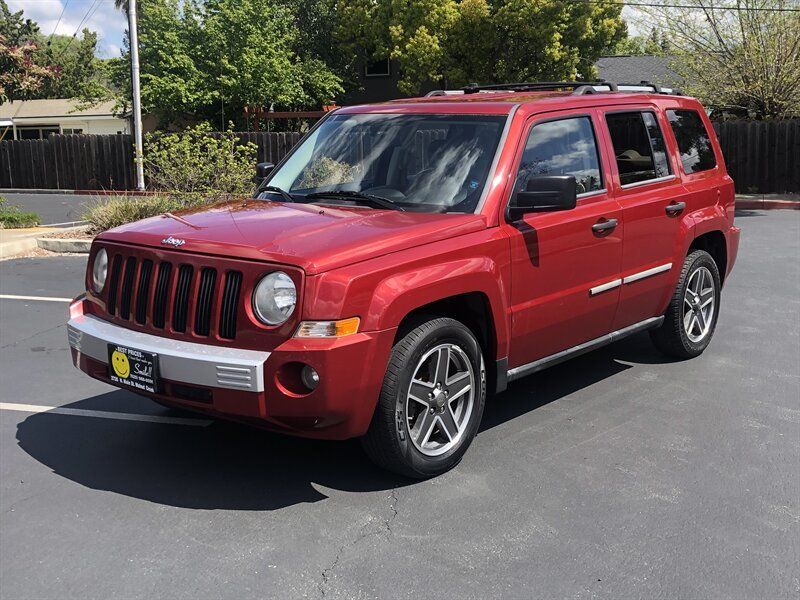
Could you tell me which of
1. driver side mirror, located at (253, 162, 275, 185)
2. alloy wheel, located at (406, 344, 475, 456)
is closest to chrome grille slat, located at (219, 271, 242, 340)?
alloy wheel, located at (406, 344, 475, 456)

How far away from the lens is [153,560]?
3594 mm

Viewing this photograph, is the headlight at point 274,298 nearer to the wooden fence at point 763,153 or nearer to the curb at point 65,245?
the curb at point 65,245

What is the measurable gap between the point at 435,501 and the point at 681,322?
3096 mm

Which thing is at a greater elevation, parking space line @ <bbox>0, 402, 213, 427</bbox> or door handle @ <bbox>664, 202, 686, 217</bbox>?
door handle @ <bbox>664, 202, 686, 217</bbox>

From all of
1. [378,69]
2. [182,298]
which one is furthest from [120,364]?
[378,69]

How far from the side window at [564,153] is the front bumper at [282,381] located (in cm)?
163

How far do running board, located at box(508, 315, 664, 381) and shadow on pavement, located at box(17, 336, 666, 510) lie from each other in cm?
49

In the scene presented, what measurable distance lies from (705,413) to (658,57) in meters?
38.1

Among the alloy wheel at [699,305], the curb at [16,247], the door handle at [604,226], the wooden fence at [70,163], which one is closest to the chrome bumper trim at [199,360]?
the door handle at [604,226]

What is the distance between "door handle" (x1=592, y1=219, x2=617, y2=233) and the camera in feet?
17.3

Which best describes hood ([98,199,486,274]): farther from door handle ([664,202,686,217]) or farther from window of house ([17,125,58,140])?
window of house ([17,125,58,140])

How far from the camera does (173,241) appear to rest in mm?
4223

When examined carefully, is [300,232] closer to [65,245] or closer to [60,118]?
[65,245]

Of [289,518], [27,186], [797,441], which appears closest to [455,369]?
[289,518]
